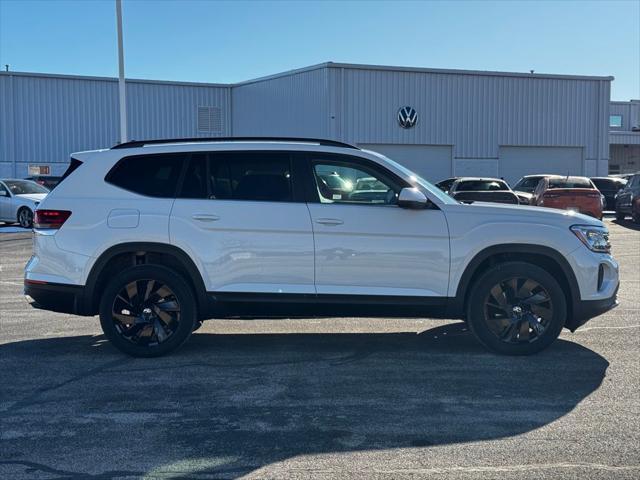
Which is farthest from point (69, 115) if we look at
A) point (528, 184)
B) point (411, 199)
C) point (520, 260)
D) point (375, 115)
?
point (520, 260)

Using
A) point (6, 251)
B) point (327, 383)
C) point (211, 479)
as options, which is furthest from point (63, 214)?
point (6, 251)

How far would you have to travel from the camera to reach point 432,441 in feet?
14.6

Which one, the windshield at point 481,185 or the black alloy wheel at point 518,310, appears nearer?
the black alloy wheel at point 518,310

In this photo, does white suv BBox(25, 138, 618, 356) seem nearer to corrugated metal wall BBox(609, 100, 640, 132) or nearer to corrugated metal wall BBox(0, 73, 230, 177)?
corrugated metal wall BBox(0, 73, 230, 177)

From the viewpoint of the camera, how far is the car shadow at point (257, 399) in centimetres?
429

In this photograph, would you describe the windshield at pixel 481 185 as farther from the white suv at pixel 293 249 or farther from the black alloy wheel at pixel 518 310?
the black alloy wheel at pixel 518 310

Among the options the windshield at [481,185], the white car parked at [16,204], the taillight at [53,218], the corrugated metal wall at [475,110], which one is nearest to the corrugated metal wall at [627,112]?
the corrugated metal wall at [475,110]

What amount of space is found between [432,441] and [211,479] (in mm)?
1419

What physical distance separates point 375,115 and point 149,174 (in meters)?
25.5

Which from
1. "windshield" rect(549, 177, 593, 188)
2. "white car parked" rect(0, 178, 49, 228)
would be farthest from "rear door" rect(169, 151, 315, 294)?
"windshield" rect(549, 177, 593, 188)

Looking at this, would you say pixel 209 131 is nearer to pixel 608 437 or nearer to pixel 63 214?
pixel 63 214

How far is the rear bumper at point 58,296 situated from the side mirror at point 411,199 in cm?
295

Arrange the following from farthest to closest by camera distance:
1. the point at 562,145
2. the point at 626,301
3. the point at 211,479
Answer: the point at 562,145, the point at 626,301, the point at 211,479

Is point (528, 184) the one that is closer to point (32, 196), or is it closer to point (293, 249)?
point (32, 196)
